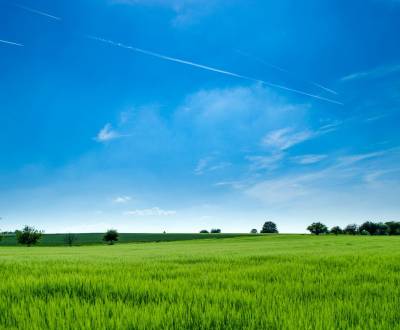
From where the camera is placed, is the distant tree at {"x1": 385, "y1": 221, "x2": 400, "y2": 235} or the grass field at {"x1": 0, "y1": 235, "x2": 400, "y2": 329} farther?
the distant tree at {"x1": 385, "y1": 221, "x2": 400, "y2": 235}

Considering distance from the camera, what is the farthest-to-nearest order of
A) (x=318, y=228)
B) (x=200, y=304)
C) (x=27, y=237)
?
1. (x=318, y=228)
2. (x=27, y=237)
3. (x=200, y=304)

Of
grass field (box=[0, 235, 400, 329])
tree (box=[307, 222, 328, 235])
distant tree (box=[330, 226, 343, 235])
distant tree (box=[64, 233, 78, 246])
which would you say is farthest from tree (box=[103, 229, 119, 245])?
grass field (box=[0, 235, 400, 329])

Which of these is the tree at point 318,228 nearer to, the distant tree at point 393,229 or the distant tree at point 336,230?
the distant tree at point 336,230

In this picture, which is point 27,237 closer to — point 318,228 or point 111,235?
point 111,235

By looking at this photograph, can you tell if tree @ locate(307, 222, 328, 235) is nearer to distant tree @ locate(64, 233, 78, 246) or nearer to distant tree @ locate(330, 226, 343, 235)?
distant tree @ locate(330, 226, 343, 235)

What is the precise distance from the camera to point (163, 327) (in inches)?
153

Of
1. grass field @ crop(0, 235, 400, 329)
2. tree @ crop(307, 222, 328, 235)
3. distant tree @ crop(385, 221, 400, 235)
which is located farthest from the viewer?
distant tree @ crop(385, 221, 400, 235)

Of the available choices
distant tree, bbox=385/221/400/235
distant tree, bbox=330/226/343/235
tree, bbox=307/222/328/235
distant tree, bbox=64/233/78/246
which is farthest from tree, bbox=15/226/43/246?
distant tree, bbox=385/221/400/235

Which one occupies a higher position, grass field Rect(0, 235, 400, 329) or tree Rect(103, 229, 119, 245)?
grass field Rect(0, 235, 400, 329)

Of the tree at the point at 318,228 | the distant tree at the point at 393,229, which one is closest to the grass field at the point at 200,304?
the tree at the point at 318,228

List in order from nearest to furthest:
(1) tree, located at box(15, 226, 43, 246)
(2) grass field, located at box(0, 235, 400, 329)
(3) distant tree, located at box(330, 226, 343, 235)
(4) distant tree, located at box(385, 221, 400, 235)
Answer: (2) grass field, located at box(0, 235, 400, 329) < (1) tree, located at box(15, 226, 43, 246) < (3) distant tree, located at box(330, 226, 343, 235) < (4) distant tree, located at box(385, 221, 400, 235)

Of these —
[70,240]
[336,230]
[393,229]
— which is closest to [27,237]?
[70,240]

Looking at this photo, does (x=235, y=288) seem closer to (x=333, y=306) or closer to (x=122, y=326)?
(x=333, y=306)

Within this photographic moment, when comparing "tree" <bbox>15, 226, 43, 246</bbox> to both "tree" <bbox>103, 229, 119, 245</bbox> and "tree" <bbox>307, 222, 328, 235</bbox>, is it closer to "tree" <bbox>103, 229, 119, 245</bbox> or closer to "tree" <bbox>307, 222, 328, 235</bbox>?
"tree" <bbox>103, 229, 119, 245</bbox>
